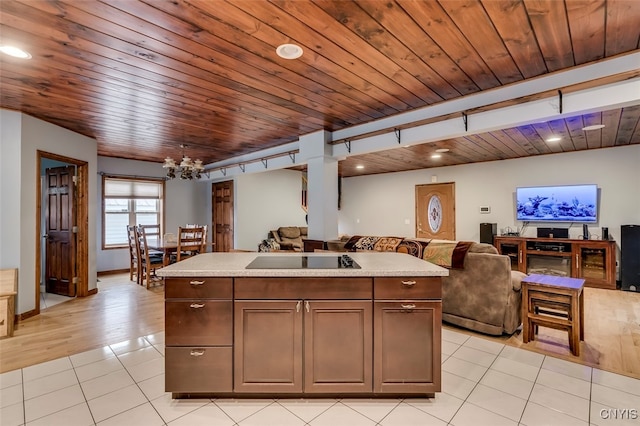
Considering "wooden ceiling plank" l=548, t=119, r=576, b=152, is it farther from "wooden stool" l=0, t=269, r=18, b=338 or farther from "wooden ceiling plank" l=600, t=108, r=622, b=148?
"wooden stool" l=0, t=269, r=18, b=338

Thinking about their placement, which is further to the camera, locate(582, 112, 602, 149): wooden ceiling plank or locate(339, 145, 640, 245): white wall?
locate(339, 145, 640, 245): white wall

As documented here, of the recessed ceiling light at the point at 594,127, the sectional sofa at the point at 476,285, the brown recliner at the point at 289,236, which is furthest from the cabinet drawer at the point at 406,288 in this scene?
the brown recliner at the point at 289,236

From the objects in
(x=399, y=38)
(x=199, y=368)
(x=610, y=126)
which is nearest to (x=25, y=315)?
(x=199, y=368)

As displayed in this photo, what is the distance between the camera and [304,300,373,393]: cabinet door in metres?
1.98

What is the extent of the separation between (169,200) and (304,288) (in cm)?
627

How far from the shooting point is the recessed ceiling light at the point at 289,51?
2277 mm

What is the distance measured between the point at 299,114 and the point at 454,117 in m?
1.74

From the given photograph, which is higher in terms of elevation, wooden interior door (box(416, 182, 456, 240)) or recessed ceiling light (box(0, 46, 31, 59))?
recessed ceiling light (box(0, 46, 31, 59))

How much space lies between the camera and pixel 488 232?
623cm

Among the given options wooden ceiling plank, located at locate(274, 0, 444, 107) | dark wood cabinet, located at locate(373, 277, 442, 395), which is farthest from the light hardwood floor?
wooden ceiling plank, located at locate(274, 0, 444, 107)

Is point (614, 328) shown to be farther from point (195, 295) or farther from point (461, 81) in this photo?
point (195, 295)

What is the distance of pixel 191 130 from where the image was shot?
177 inches

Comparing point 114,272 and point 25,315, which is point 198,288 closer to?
point 25,315

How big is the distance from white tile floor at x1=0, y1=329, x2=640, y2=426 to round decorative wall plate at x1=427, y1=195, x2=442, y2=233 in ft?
16.2
